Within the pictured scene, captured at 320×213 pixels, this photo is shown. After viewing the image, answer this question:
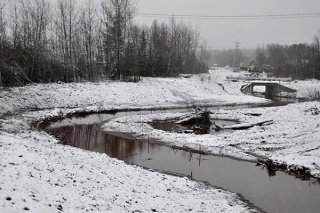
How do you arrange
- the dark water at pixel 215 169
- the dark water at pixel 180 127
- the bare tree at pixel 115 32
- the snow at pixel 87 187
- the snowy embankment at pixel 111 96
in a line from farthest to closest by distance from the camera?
the bare tree at pixel 115 32 < the snowy embankment at pixel 111 96 < the dark water at pixel 180 127 < the dark water at pixel 215 169 < the snow at pixel 87 187

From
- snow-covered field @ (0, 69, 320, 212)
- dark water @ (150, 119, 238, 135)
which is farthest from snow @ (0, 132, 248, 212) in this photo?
dark water @ (150, 119, 238, 135)

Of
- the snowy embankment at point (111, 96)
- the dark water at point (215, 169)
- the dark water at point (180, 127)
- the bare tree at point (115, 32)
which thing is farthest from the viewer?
the bare tree at point (115, 32)

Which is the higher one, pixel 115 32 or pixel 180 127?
pixel 115 32

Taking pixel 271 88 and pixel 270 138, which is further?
pixel 271 88

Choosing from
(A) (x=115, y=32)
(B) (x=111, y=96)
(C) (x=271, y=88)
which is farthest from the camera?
(C) (x=271, y=88)

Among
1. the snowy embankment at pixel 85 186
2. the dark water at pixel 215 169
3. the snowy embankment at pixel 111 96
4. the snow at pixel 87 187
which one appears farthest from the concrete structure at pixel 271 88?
the snow at pixel 87 187

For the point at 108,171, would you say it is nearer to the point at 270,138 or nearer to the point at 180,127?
the point at 270,138

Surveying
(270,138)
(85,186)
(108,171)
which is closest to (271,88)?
(270,138)

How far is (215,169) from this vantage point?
17.8 metres

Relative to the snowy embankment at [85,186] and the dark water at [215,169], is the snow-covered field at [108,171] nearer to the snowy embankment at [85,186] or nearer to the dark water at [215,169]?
the snowy embankment at [85,186]

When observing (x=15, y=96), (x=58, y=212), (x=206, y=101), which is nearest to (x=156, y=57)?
(x=206, y=101)

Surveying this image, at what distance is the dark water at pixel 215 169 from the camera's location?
→ 13562mm

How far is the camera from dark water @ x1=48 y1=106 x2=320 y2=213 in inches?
Result: 534

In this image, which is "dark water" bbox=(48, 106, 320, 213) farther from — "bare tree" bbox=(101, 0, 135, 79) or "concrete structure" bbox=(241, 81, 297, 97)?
"concrete structure" bbox=(241, 81, 297, 97)
